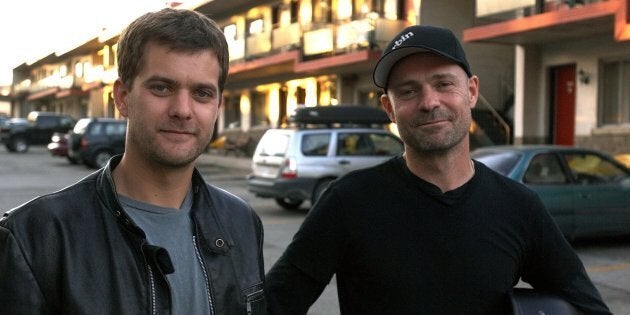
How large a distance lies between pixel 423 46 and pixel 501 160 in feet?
25.4

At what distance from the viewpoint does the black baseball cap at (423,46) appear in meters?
2.32

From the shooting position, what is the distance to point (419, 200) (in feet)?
7.63

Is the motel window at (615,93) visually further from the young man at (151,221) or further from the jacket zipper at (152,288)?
the jacket zipper at (152,288)

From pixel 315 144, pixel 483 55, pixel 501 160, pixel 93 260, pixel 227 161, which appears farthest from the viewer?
pixel 227 161

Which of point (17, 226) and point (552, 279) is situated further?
point (552, 279)

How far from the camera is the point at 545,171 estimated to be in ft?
32.5

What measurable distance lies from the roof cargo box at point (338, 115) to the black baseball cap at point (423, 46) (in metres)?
12.9

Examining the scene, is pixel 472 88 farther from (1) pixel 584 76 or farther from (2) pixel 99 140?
(2) pixel 99 140

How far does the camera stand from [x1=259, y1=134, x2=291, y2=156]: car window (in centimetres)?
1389

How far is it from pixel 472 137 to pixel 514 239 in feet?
62.8

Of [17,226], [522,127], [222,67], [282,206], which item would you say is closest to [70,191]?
[17,226]

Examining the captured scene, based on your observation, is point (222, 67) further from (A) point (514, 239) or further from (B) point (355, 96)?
(B) point (355, 96)

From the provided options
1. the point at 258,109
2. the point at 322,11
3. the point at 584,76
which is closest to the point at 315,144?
the point at 584,76

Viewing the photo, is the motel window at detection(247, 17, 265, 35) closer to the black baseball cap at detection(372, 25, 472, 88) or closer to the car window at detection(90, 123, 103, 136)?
the car window at detection(90, 123, 103, 136)
